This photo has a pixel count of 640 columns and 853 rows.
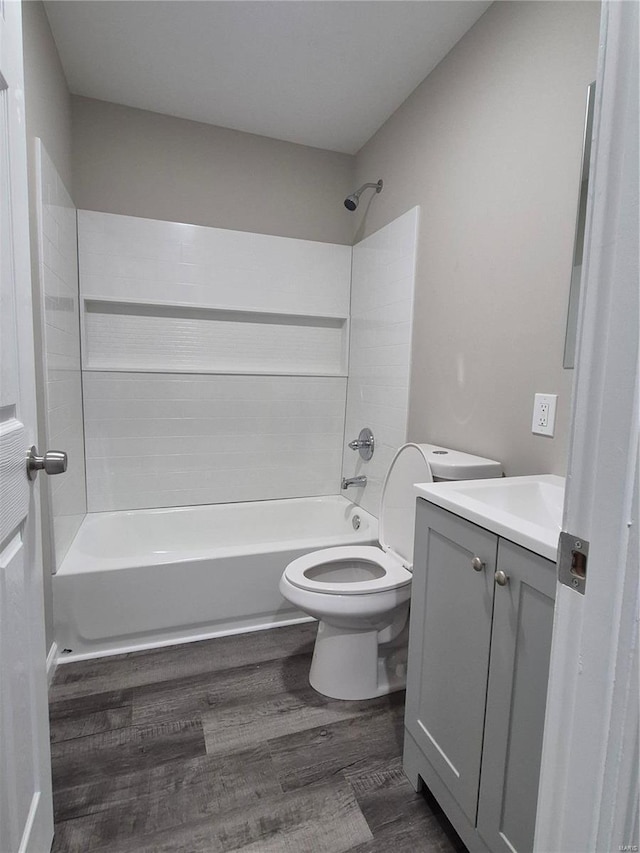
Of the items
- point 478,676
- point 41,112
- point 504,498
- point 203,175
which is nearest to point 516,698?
point 478,676

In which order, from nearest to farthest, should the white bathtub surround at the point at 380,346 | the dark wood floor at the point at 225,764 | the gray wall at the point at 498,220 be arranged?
the dark wood floor at the point at 225,764, the gray wall at the point at 498,220, the white bathtub surround at the point at 380,346

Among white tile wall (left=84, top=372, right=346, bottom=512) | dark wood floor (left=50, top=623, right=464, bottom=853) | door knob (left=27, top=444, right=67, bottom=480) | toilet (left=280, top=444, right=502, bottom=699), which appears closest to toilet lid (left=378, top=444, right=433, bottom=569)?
toilet (left=280, top=444, right=502, bottom=699)

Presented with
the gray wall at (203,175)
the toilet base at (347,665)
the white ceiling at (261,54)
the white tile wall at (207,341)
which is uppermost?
the white ceiling at (261,54)

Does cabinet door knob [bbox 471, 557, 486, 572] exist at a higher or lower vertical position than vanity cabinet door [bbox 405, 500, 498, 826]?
higher

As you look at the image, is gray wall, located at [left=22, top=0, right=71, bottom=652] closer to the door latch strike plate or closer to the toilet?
the toilet

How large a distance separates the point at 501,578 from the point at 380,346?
1733 mm

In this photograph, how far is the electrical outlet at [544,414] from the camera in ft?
4.58

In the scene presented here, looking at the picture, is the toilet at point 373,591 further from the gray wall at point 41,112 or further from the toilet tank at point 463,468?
the gray wall at point 41,112

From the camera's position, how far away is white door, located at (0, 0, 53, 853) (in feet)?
2.51

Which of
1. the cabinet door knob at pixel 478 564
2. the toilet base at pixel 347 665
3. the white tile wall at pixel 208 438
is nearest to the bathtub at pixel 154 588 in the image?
the white tile wall at pixel 208 438

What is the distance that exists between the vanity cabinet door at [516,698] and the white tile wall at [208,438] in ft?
6.57

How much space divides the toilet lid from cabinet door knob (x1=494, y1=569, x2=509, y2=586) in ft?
2.17

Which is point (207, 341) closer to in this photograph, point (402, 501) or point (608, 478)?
point (402, 501)

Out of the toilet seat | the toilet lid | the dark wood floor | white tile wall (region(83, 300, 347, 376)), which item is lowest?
the dark wood floor
